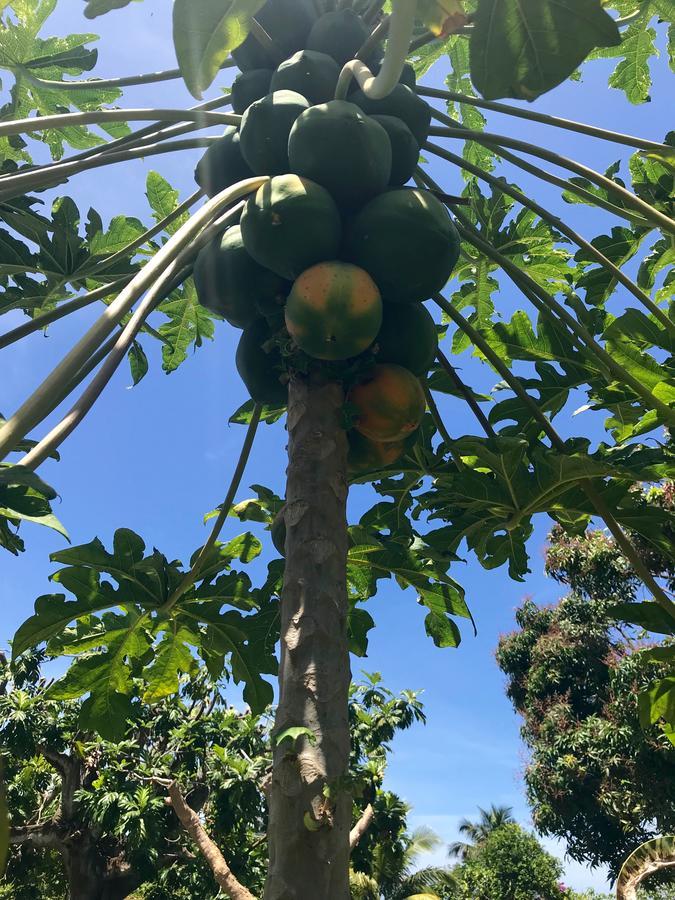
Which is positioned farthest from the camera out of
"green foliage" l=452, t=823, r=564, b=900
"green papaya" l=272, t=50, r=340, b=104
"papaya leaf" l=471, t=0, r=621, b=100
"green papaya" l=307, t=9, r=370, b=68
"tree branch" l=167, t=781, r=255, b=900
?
"green foliage" l=452, t=823, r=564, b=900

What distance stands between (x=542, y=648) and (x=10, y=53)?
1897 cm

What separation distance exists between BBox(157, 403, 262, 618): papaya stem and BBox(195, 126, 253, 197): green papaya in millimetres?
731

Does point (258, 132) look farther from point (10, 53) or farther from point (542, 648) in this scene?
point (542, 648)

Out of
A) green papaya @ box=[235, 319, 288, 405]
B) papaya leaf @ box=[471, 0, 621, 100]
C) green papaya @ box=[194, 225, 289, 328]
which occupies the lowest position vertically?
papaya leaf @ box=[471, 0, 621, 100]

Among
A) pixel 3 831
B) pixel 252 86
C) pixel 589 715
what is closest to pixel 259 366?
pixel 252 86

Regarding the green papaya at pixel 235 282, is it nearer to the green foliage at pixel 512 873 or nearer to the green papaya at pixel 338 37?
the green papaya at pixel 338 37

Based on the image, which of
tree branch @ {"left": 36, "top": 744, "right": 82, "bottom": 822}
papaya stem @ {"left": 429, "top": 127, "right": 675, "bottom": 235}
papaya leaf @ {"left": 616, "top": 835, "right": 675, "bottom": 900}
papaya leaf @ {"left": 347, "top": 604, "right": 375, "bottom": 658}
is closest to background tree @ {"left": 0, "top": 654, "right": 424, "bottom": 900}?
tree branch @ {"left": 36, "top": 744, "right": 82, "bottom": 822}

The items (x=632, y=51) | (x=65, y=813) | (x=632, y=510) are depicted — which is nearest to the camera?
(x=632, y=510)

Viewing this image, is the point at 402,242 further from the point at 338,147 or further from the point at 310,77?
the point at 310,77

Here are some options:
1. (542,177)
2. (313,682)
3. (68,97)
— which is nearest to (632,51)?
(542,177)

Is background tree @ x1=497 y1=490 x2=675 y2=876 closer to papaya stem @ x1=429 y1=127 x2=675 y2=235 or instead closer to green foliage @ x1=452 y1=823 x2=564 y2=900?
green foliage @ x1=452 y1=823 x2=564 y2=900

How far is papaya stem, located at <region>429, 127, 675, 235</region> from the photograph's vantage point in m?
2.30

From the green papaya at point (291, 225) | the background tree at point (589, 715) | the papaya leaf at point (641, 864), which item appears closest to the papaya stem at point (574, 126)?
the green papaya at point (291, 225)

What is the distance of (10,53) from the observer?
315 cm
